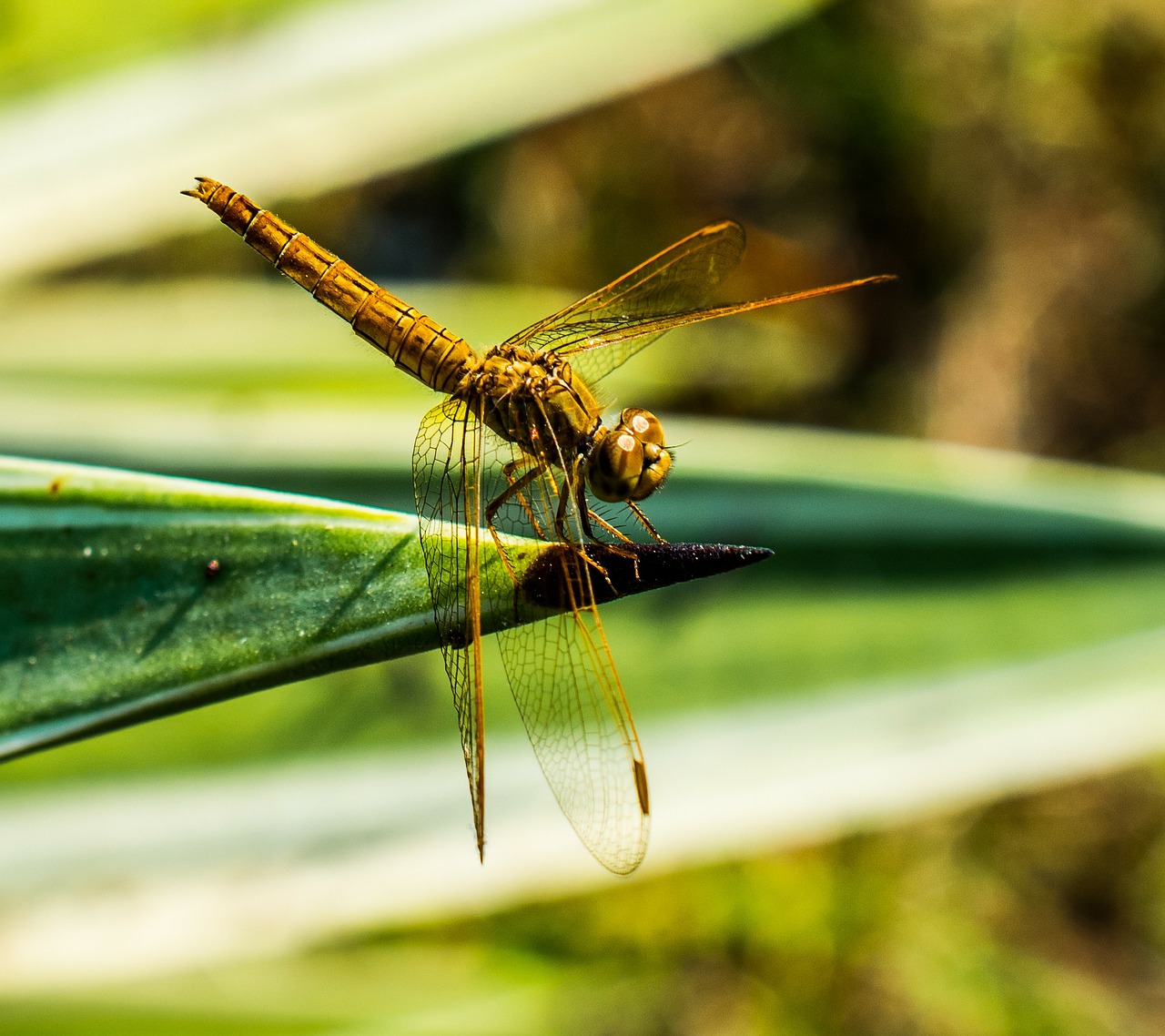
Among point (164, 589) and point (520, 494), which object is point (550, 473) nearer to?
point (520, 494)

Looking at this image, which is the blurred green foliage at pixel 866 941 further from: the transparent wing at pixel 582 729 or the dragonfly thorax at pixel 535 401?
the dragonfly thorax at pixel 535 401

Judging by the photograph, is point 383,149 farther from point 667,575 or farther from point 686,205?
point 667,575

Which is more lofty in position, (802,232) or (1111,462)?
(802,232)

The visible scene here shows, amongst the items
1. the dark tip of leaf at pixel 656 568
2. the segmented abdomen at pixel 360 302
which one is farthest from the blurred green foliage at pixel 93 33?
the dark tip of leaf at pixel 656 568

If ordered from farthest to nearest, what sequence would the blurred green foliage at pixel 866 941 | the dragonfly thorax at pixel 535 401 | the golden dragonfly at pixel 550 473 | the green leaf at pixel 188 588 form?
1. the blurred green foliage at pixel 866 941
2. the dragonfly thorax at pixel 535 401
3. the golden dragonfly at pixel 550 473
4. the green leaf at pixel 188 588

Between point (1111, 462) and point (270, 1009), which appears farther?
point (1111, 462)

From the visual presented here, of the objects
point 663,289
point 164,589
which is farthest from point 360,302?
point 164,589

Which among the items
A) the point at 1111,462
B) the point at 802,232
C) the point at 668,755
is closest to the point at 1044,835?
the point at 1111,462
